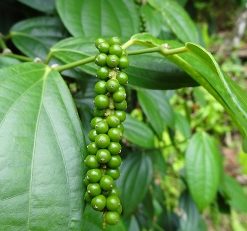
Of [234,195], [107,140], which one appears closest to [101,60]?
[107,140]

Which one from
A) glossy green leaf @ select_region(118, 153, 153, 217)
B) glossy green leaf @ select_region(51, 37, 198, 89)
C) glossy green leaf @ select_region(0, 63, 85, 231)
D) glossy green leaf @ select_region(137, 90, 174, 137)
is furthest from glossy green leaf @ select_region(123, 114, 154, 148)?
glossy green leaf @ select_region(0, 63, 85, 231)

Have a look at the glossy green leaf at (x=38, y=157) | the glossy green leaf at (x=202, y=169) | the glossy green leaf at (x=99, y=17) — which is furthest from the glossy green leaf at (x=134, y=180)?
the glossy green leaf at (x=38, y=157)

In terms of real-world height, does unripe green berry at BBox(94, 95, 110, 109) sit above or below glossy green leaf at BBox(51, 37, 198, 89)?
below

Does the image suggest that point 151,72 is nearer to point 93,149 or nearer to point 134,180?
point 93,149

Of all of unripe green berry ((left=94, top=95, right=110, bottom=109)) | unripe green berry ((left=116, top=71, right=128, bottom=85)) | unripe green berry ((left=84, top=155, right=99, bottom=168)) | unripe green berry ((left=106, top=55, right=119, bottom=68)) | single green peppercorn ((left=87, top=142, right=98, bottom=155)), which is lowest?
unripe green berry ((left=84, top=155, right=99, bottom=168))

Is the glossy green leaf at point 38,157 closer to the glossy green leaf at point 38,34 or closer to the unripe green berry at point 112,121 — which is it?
the unripe green berry at point 112,121

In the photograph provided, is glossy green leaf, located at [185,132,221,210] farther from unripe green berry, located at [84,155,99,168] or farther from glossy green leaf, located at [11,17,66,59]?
unripe green berry, located at [84,155,99,168]

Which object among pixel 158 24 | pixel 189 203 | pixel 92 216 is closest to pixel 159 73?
pixel 92 216
